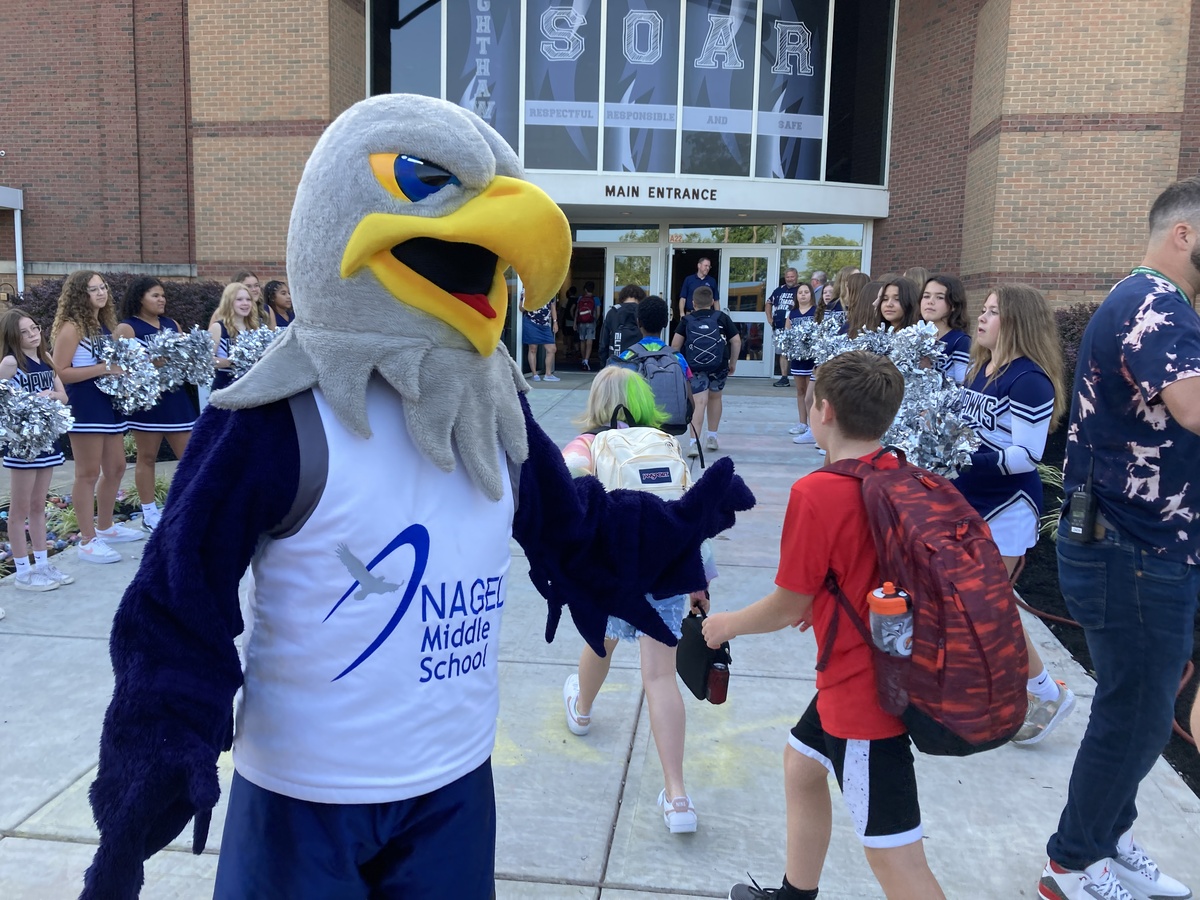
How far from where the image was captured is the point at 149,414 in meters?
6.27

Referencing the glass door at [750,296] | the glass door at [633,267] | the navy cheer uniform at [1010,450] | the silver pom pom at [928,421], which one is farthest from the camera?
the glass door at [633,267]

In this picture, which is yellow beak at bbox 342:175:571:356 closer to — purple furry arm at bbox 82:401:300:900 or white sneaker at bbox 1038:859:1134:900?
purple furry arm at bbox 82:401:300:900

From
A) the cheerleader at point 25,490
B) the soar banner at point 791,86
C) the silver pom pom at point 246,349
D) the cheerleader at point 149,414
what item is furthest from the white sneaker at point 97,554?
the soar banner at point 791,86

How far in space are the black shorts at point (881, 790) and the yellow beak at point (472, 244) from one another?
1.33m

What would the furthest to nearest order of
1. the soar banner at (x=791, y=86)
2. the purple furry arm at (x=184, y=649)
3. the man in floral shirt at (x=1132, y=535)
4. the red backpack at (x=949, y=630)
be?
1. the soar banner at (x=791, y=86)
2. the man in floral shirt at (x=1132, y=535)
3. the red backpack at (x=949, y=630)
4. the purple furry arm at (x=184, y=649)

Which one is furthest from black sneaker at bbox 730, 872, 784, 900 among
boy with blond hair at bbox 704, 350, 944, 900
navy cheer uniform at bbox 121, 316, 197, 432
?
navy cheer uniform at bbox 121, 316, 197, 432

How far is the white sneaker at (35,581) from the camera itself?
5.29 m

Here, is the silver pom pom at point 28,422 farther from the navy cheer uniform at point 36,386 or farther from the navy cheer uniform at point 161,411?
the navy cheer uniform at point 161,411

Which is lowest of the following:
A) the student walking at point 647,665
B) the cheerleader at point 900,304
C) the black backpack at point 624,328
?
the student walking at point 647,665

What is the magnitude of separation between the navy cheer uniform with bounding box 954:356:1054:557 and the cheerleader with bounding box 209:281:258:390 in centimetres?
582

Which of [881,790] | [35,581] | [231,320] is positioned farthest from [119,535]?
[881,790]

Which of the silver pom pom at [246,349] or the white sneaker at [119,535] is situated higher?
the silver pom pom at [246,349]

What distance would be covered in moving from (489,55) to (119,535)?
12.0m

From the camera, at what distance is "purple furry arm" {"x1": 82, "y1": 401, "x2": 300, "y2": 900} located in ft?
4.61
